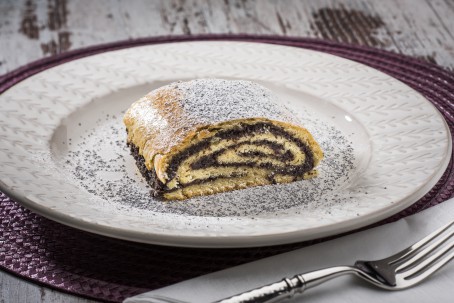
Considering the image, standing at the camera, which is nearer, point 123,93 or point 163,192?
point 163,192

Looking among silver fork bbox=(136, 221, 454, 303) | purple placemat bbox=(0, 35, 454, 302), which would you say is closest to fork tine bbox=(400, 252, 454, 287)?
silver fork bbox=(136, 221, 454, 303)

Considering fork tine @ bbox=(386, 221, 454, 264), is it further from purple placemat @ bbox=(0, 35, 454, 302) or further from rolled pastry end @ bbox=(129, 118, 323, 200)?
rolled pastry end @ bbox=(129, 118, 323, 200)

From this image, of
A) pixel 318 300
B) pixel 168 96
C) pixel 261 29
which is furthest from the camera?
pixel 261 29

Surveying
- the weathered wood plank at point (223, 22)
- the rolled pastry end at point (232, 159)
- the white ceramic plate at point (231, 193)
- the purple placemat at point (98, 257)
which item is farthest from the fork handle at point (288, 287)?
the weathered wood plank at point (223, 22)

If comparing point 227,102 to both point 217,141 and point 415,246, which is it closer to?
point 217,141

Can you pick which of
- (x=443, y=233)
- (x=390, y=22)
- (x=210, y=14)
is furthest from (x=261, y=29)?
(x=443, y=233)

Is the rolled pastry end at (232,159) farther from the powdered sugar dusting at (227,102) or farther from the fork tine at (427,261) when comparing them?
the fork tine at (427,261)

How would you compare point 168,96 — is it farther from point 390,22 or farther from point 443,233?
point 390,22

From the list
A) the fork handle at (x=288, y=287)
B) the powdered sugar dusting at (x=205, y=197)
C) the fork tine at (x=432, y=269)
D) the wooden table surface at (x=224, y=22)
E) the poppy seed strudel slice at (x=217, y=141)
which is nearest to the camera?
the fork handle at (x=288, y=287)
